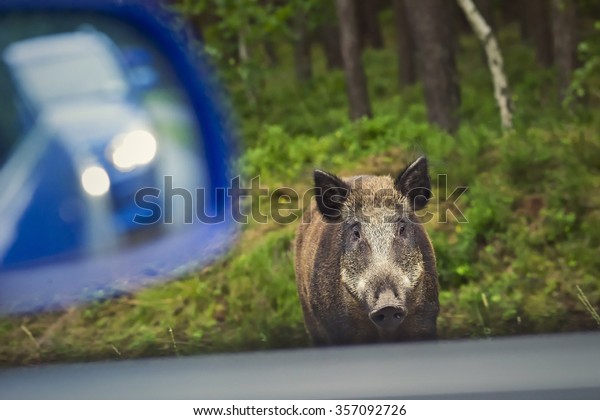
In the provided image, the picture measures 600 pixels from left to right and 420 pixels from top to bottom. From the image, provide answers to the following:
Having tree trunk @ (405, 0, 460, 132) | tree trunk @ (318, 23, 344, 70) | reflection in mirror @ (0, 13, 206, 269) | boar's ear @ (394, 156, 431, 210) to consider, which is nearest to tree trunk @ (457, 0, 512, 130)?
tree trunk @ (405, 0, 460, 132)

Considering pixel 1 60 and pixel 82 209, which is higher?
pixel 1 60

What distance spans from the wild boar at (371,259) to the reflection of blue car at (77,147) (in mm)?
943

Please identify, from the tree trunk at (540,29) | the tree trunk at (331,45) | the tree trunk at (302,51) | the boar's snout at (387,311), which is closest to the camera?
the boar's snout at (387,311)

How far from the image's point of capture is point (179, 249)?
5.77 meters

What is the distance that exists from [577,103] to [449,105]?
3.73 ft

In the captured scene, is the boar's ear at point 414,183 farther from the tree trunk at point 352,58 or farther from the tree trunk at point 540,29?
the tree trunk at point 540,29

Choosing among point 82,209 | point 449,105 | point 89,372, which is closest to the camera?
point 82,209

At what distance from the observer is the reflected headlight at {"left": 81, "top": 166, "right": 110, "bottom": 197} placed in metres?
5.06

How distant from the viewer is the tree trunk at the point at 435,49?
8492mm

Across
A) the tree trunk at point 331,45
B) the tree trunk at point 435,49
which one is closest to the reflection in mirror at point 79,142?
the tree trunk at point 331,45

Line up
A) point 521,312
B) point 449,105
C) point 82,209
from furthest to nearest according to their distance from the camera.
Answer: point 449,105, point 521,312, point 82,209

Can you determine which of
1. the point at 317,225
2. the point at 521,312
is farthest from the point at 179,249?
the point at 521,312
